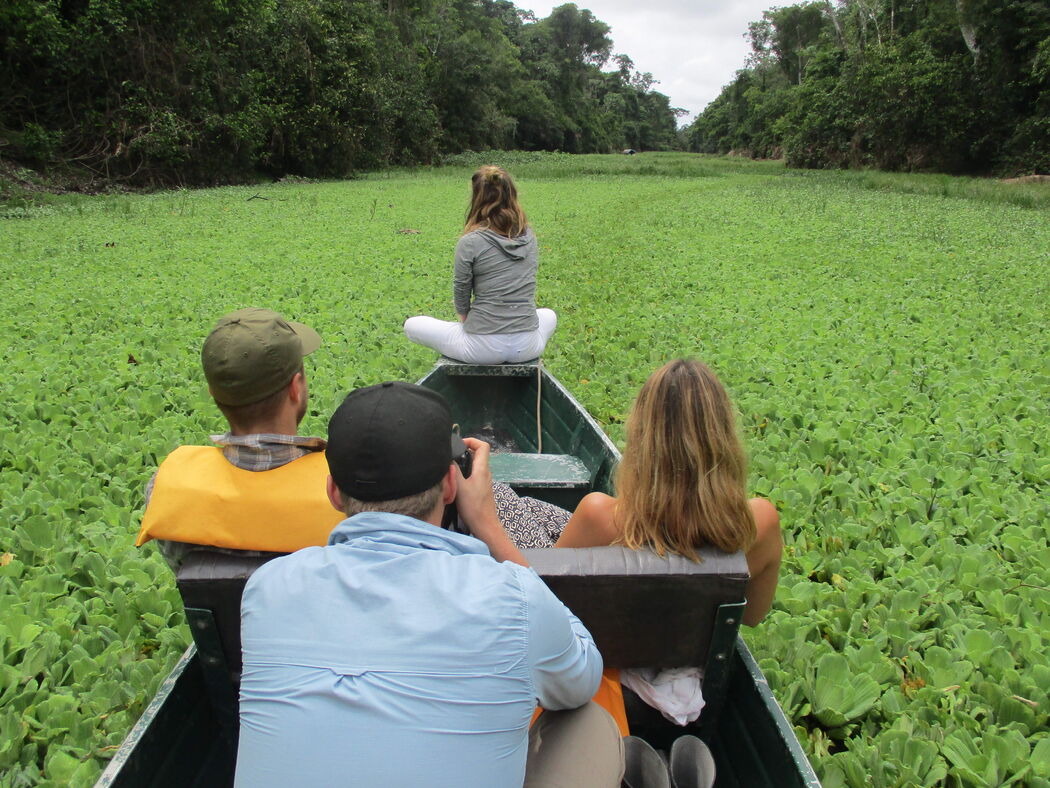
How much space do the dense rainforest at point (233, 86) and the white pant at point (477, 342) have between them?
52.9 feet

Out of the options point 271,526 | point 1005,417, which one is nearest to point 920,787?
point 271,526

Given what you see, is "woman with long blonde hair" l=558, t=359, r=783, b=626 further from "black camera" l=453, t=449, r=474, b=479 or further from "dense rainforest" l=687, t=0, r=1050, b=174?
"dense rainforest" l=687, t=0, r=1050, b=174

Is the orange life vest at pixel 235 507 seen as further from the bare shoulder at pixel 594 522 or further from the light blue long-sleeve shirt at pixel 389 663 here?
the bare shoulder at pixel 594 522

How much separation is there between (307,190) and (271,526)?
18.9 meters

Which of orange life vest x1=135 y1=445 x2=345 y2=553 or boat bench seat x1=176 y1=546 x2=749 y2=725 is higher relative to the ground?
orange life vest x1=135 y1=445 x2=345 y2=553

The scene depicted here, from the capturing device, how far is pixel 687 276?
7.95 m

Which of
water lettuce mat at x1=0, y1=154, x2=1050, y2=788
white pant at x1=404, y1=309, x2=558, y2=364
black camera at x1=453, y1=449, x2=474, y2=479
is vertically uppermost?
black camera at x1=453, y1=449, x2=474, y2=479

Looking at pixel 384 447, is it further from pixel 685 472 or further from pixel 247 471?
pixel 685 472

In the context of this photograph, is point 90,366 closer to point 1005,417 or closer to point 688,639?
point 688,639

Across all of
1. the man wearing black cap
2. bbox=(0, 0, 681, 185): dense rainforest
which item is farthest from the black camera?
bbox=(0, 0, 681, 185): dense rainforest

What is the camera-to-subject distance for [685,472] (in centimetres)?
155

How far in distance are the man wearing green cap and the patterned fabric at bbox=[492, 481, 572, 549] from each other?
0.76 metres

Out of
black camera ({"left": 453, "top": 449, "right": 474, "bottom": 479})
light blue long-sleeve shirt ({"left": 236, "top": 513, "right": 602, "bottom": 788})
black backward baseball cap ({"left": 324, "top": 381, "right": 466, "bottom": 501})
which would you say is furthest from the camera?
black camera ({"left": 453, "top": 449, "right": 474, "bottom": 479})

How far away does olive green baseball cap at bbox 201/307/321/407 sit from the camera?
5.06ft
